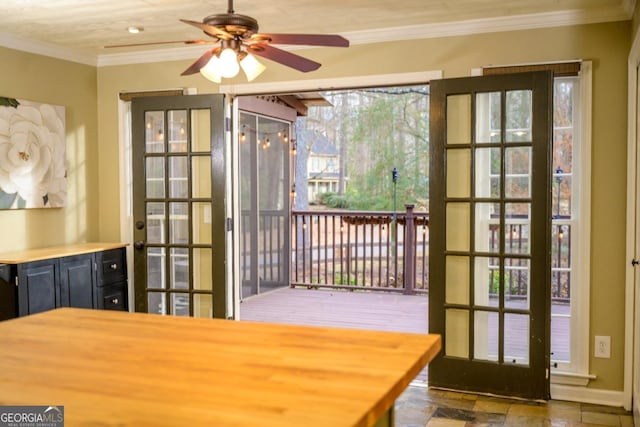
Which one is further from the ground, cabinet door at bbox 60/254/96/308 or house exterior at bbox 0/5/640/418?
house exterior at bbox 0/5/640/418

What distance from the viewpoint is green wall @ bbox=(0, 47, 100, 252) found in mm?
4340

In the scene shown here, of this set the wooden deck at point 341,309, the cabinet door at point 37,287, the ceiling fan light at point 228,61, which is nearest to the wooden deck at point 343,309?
the wooden deck at point 341,309

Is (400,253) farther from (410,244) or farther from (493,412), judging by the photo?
(493,412)

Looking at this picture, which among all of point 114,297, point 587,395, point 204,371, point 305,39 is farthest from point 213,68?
point 587,395

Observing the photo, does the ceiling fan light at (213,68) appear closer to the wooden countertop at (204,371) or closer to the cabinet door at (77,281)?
the wooden countertop at (204,371)

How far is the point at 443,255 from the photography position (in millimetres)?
3961

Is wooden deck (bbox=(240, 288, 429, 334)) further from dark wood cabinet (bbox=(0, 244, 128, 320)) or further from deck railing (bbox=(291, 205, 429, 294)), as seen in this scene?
dark wood cabinet (bbox=(0, 244, 128, 320))

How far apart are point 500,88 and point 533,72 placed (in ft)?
0.71

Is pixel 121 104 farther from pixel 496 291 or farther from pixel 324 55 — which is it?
Answer: pixel 496 291

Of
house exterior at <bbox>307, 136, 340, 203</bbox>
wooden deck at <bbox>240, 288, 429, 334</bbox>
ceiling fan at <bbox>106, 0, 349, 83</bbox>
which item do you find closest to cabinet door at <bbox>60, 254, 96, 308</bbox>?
wooden deck at <bbox>240, 288, 429, 334</bbox>

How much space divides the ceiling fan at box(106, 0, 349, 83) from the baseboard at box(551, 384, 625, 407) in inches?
105

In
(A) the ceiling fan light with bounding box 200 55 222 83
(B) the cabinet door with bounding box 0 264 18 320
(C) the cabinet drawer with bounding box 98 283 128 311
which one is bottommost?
(C) the cabinet drawer with bounding box 98 283 128 311

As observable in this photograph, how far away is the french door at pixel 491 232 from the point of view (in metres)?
3.69

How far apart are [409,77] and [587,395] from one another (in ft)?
7.90
